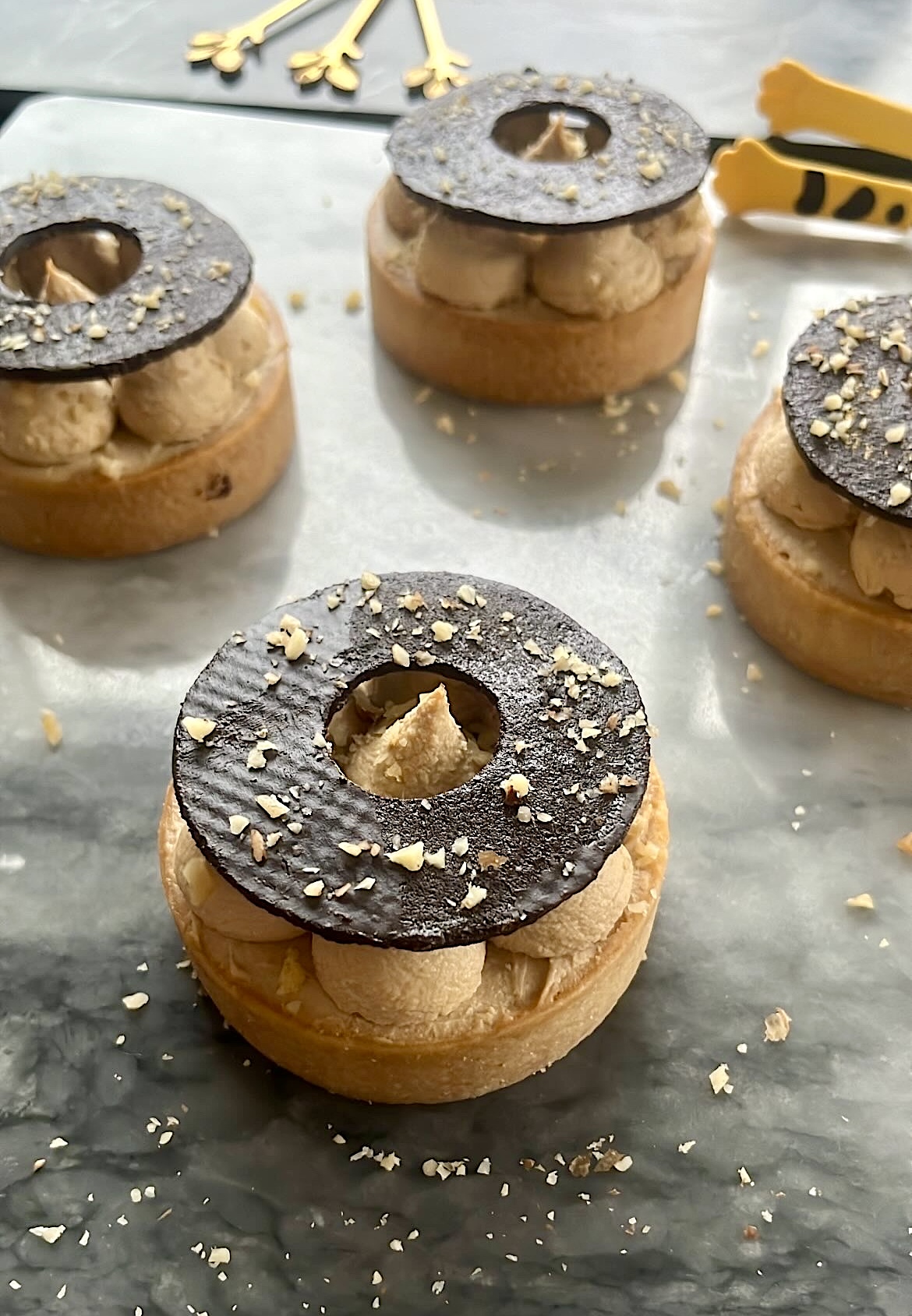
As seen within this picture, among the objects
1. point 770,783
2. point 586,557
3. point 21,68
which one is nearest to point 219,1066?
point 770,783

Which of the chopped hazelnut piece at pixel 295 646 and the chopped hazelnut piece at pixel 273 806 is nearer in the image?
the chopped hazelnut piece at pixel 273 806

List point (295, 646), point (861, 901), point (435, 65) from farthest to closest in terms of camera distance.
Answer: point (435, 65)
point (861, 901)
point (295, 646)

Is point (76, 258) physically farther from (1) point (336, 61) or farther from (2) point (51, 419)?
(1) point (336, 61)

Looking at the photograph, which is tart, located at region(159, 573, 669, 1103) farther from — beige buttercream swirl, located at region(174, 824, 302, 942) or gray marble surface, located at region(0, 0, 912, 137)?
gray marble surface, located at region(0, 0, 912, 137)

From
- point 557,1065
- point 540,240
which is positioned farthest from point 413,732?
point 540,240

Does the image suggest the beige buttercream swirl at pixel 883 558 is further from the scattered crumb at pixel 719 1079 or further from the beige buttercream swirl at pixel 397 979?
the beige buttercream swirl at pixel 397 979

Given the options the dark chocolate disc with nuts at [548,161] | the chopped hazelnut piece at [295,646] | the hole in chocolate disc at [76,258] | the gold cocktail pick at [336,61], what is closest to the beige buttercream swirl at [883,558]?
the dark chocolate disc with nuts at [548,161]

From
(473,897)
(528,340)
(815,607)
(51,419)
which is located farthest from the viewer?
(528,340)
